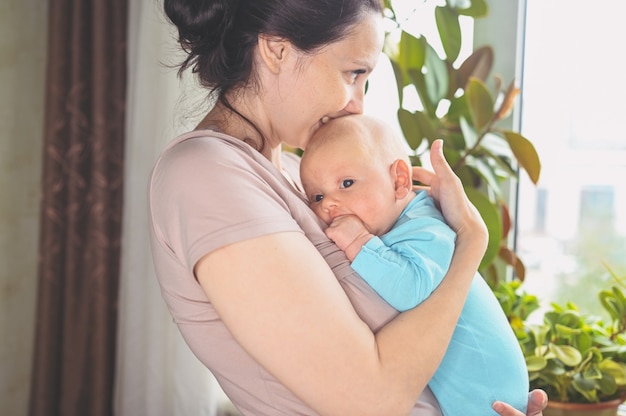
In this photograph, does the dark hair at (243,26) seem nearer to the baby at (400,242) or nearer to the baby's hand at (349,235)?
the baby at (400,242)

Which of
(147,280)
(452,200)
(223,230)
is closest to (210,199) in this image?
(223,230)

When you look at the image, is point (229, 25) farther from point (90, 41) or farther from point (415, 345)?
point (90, 41)

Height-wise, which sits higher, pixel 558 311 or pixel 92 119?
pixel 92 119

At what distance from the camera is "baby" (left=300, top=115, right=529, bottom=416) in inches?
41.0

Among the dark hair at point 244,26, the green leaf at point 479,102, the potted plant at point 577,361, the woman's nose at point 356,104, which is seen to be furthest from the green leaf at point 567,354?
the dark hair at point 244,26

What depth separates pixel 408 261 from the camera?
1051 mm

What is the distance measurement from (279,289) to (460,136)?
1067 millimetres

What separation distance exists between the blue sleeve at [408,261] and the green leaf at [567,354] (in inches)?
24.5

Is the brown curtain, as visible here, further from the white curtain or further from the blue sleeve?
the blue sleeve

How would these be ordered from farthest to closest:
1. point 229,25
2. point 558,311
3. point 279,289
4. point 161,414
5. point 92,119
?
1. point 92,119
2. point 161,414
3. point 558,311
4. point 229,25
5. point 279,289

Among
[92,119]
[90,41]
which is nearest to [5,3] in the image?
[90,41]

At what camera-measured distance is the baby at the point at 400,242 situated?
1042 millimetres

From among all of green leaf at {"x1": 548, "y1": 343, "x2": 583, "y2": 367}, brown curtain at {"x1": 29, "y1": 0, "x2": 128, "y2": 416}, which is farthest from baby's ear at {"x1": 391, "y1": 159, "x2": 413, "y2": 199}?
brown curtain at {"x1": 29, "y1": 0, "x2": 128, "y2": 416}

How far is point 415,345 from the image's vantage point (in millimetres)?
970
